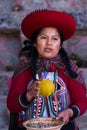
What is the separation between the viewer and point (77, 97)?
2322 mm

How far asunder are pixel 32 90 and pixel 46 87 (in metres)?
0.09

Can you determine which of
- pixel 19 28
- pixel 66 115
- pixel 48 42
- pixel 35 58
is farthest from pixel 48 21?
pixel 19 28

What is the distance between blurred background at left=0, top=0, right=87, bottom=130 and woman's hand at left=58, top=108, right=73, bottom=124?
343 cm

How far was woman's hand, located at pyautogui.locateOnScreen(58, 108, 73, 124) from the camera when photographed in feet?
7.18

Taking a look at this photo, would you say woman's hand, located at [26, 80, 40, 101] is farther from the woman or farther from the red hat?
the red hat

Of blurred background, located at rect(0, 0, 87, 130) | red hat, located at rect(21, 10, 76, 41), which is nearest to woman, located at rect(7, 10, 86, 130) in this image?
red hat, located at rect(21, 10, 76, 41)

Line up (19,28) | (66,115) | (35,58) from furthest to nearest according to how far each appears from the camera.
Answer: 1. (19,28)
2. (35,58)
3. (66,115)

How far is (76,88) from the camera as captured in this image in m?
2.35

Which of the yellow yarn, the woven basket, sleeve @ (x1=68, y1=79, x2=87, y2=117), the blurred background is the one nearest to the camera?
the woven basket

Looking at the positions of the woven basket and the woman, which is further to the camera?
the woman

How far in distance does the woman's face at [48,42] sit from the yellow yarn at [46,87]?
230 millimetres

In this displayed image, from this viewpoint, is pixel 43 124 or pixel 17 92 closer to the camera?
pixel 43 124

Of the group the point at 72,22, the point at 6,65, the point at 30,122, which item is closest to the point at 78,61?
the point at 6,65

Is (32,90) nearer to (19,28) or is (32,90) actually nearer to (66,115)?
(66,115)
